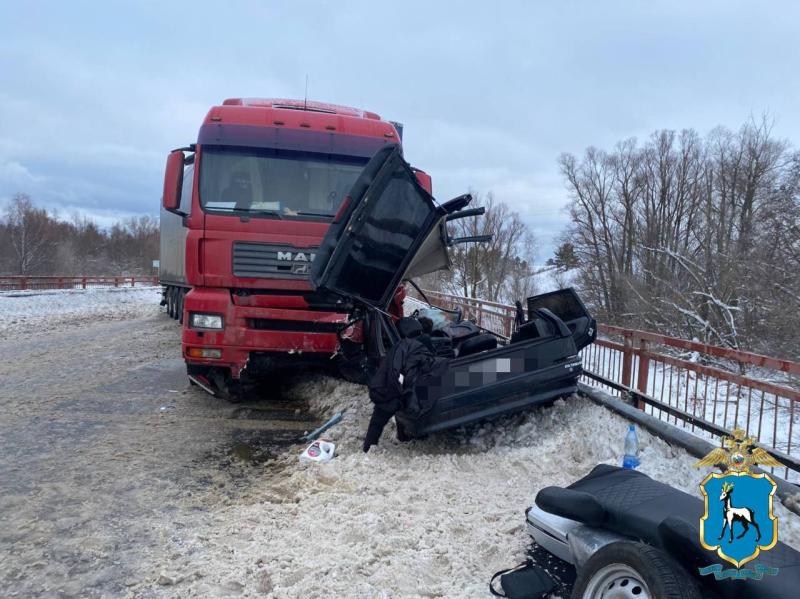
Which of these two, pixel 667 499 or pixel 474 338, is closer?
pixel 667 499

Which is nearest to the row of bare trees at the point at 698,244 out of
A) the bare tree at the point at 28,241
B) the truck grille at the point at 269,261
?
the truck grille at the point at 269,261

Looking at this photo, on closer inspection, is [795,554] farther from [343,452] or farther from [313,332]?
[313,332]

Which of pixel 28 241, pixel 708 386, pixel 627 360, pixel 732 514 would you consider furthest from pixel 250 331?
pixel 28 241

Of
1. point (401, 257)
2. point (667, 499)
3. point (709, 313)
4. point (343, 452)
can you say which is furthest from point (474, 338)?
point (709, 313)

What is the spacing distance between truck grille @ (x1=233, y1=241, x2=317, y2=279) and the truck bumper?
30cm

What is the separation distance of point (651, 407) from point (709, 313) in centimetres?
1518

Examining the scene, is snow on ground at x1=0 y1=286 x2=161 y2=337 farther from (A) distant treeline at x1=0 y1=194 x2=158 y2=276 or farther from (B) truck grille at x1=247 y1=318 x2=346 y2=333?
(A) distant treeline at x1=0 y1=194 x2=158 y2=276

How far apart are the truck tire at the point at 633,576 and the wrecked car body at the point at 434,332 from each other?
2319mm

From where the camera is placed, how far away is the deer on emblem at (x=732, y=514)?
1574mm

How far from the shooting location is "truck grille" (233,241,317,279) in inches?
242

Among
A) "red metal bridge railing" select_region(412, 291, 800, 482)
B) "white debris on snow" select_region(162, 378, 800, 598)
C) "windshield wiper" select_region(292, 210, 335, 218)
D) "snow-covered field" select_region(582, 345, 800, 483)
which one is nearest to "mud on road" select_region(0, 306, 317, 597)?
"white debris on snow" select_region(162, 378, 800, 598)

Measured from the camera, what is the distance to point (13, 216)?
64.3 metres

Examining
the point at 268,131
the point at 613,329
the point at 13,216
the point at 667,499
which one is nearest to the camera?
the point at 667,499

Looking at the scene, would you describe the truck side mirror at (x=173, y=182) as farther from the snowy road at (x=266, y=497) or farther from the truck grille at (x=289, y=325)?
the snowy road at (x=266, y=497)
